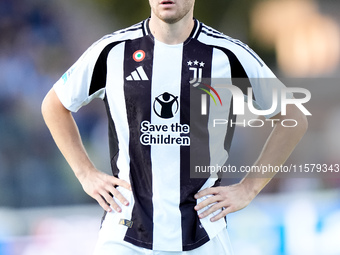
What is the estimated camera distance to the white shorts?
1.84 metres

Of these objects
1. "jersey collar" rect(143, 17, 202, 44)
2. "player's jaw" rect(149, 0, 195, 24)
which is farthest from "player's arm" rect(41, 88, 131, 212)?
"player's jaw" rect(149, 0, 195, 24)

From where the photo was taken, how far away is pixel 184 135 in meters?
1.96

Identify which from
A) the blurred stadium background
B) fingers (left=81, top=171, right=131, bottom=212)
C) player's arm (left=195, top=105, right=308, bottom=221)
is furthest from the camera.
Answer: the blurred stadium background

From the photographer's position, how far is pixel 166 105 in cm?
195

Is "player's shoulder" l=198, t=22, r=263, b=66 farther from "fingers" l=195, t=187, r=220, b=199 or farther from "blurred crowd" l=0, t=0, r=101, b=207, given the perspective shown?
"blurred crowd" l=0, t=0, r=101, b=207

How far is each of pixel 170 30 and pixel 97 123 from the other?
3.07m

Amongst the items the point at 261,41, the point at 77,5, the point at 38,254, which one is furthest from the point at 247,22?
the point at 38,254

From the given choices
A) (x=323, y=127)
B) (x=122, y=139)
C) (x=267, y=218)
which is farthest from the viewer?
(x=323, y=127)

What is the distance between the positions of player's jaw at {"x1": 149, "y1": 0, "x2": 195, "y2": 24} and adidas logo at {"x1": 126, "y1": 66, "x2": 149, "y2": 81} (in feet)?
0.68

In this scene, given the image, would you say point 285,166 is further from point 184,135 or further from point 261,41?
point 184,135

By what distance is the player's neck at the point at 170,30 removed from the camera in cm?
200

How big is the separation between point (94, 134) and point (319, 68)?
7.97 ft

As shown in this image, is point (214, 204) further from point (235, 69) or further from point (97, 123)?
point (97, 123)

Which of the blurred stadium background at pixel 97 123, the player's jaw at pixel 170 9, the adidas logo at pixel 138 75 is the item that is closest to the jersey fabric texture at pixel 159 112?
the adidas logo at pixel 138 75
